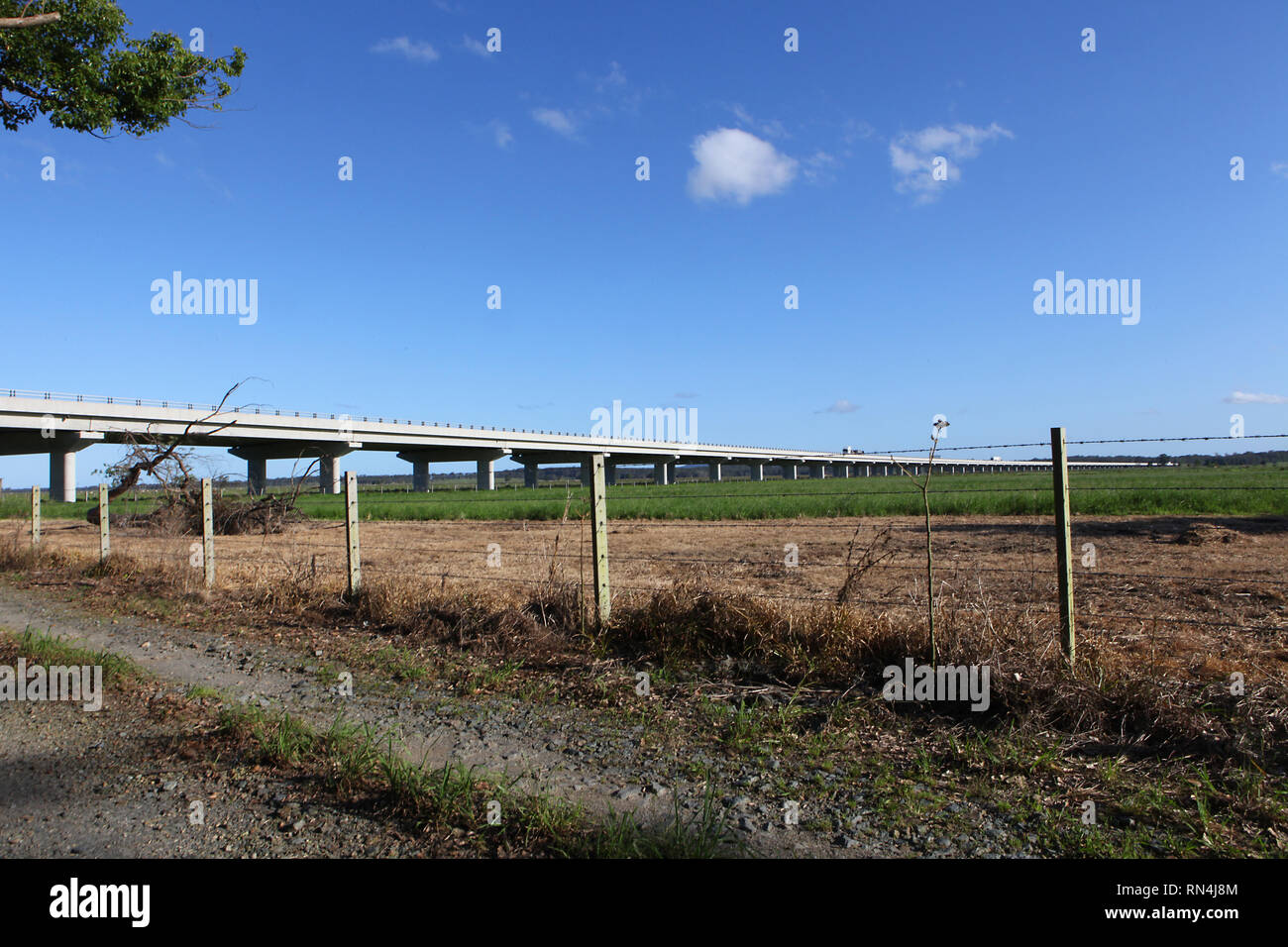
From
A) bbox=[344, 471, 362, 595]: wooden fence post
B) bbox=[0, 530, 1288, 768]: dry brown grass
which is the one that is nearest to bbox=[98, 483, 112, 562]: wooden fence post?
bbox=[0, 530, 1288, 768]: dry brown grass

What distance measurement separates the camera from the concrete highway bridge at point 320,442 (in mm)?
41906

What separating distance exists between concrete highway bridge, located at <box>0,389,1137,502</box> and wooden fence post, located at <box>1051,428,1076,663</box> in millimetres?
366

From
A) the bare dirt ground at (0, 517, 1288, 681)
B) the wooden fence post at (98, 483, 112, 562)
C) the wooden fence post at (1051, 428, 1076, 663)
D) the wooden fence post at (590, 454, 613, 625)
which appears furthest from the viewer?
the wooden fence post at (98, 483, 112, 562)

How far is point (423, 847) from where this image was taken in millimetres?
3271

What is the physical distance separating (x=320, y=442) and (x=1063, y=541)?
2376 inches

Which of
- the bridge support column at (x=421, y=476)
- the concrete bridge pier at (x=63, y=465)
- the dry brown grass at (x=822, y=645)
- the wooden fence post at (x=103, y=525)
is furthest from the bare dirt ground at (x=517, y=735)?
the bridge support column at (x=421, y=476)

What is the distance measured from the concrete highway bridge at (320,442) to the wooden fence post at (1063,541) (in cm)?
37

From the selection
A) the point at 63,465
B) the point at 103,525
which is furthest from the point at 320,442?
the point at 103,525

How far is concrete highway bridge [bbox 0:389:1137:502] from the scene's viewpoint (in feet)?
137

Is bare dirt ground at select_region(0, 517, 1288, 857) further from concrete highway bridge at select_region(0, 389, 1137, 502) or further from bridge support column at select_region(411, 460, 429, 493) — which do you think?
bridge support column at select_region(411, 460, 429, 493)

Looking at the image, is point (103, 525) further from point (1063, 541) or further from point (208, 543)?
point (1063, 541)

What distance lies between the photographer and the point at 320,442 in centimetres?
5784
